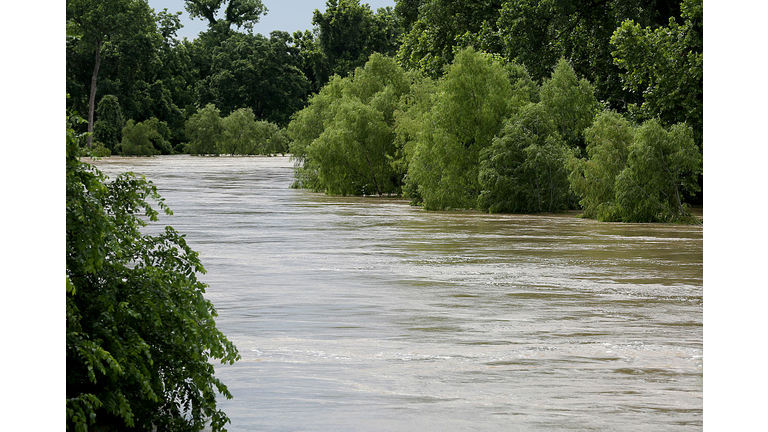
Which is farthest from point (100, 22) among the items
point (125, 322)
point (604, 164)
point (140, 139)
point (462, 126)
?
point (125, 322)

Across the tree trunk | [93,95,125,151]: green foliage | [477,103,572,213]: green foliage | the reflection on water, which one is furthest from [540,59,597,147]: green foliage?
[93,95,125,151]: green foliage

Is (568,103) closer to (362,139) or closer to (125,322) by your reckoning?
(362,139)

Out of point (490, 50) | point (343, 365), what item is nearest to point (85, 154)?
point (343, 365)

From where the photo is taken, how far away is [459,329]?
371 inches

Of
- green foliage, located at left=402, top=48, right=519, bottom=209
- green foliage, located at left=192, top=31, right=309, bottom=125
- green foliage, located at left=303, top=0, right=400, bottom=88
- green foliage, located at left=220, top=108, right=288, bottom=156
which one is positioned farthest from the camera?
green foliage, located at left=192, top=31, right=309, bottom=125

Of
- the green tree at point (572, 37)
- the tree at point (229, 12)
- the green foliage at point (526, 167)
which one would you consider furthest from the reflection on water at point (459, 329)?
the tree at point (229, 12)

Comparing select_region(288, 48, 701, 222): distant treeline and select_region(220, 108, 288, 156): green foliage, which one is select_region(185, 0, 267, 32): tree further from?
select_region(288, 48, 701, 222): distant treeline

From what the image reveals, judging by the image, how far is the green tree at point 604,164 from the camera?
77.9ft

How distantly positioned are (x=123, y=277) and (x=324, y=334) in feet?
12.4

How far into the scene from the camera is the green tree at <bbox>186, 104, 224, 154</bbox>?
9375 centimetres

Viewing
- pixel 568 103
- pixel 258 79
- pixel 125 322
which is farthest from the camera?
pixel 258 79

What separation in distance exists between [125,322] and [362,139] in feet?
96.5

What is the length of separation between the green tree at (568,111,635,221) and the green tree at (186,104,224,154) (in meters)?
72.0
